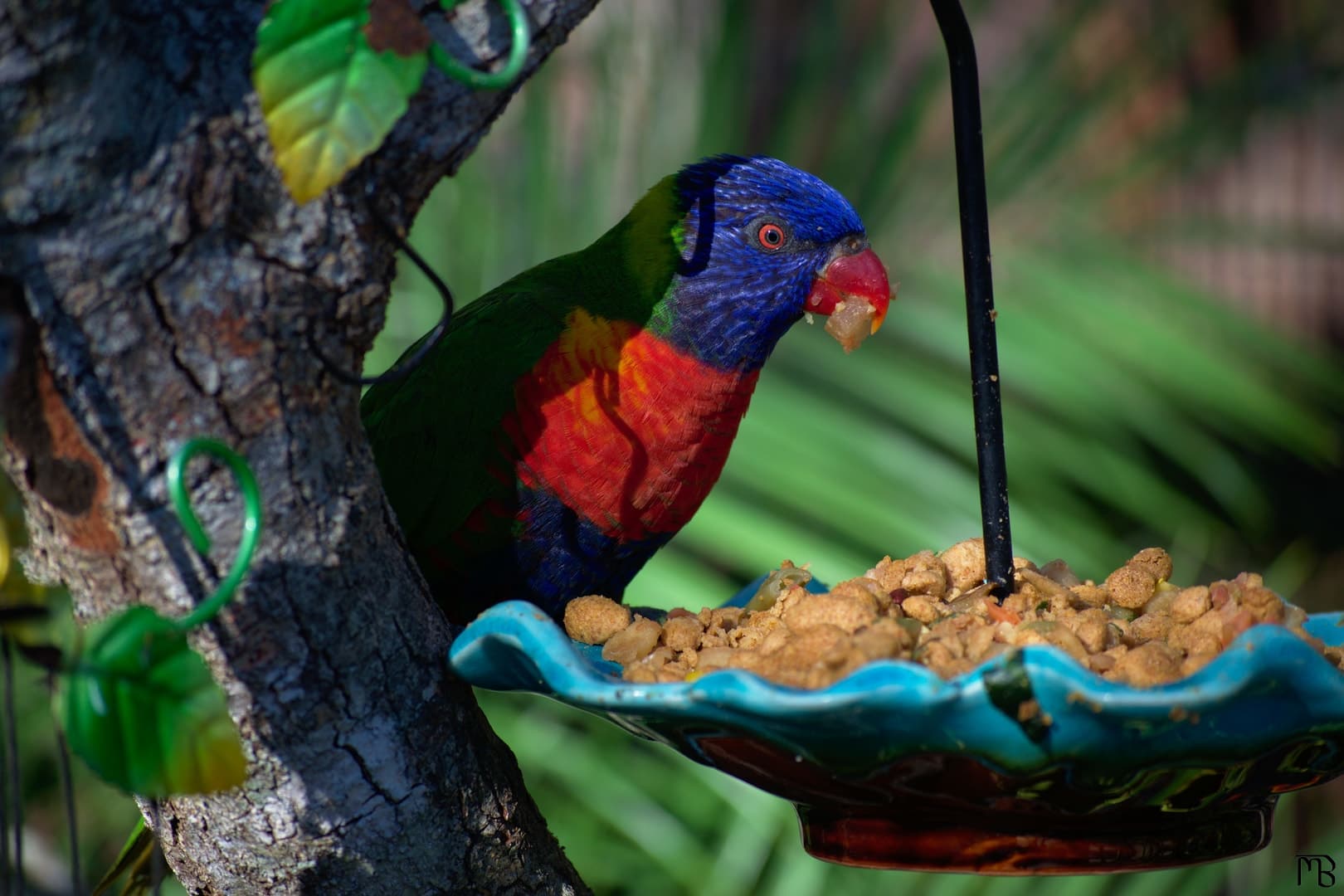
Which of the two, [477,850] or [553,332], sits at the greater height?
[553,332]

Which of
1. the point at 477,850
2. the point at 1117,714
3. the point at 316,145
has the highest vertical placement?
the point at 316,145

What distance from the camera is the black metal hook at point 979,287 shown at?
1026 millimetres

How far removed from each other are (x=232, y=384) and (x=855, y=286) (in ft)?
2.87

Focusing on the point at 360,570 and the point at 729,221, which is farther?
the point at 729,221

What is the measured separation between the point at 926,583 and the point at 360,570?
0.50 meters

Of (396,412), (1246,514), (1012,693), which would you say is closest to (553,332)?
(396,412)

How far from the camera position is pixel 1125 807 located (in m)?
0.93

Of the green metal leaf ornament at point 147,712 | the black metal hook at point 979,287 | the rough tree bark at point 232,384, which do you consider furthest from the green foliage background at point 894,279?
the green metal leaf ornament at point 147,712

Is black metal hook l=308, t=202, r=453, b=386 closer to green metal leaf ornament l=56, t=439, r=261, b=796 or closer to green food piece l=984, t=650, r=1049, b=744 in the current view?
green metal leaf ornament l=56, t=439, r=261, b=796

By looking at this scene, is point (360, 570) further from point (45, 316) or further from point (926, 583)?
point (926, 583)

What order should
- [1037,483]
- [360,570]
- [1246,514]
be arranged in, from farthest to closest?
[1246,514] → [1037,483] → [360,570]

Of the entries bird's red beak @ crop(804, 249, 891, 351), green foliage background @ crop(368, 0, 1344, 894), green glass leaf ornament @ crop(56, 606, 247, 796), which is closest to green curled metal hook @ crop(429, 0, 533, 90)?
green glass leaf ornament @ crop(56, 606, 247, 796)

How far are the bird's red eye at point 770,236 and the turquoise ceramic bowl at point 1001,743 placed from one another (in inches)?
25.3

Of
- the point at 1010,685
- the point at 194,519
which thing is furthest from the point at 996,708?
the point at 194,519
